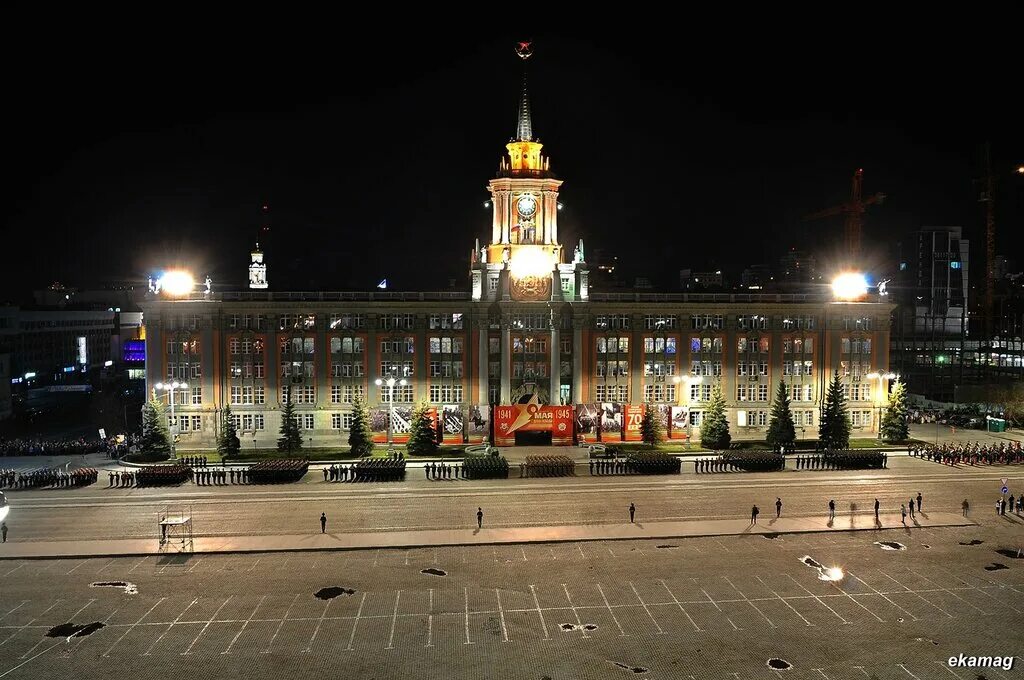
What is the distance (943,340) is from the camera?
125125mm

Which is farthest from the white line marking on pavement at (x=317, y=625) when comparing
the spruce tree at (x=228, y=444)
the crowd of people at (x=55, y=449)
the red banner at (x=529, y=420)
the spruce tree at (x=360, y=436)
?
the crowd of people at (x=55, y=449)

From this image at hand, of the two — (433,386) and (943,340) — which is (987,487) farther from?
(943,340)

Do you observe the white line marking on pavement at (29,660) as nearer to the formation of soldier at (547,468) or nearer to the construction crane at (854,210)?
the formation of soldier at (547,468)

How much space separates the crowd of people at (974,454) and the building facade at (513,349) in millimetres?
14368

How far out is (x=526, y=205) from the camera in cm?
8488

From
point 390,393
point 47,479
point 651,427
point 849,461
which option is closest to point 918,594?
point 849,461

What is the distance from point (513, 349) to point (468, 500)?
32.3 m

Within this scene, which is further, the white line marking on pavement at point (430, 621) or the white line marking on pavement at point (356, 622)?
the white line marking on pavement at point (430, 621)

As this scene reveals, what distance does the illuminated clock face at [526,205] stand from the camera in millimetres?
84875

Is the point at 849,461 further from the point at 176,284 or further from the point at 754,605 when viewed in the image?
the point at 176,284

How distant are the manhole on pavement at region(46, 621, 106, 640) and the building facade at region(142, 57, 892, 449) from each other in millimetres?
45827

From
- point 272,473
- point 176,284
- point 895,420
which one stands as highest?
point 176,284

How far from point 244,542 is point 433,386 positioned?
40670mm

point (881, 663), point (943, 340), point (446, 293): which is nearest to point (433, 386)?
point (446, 293)
